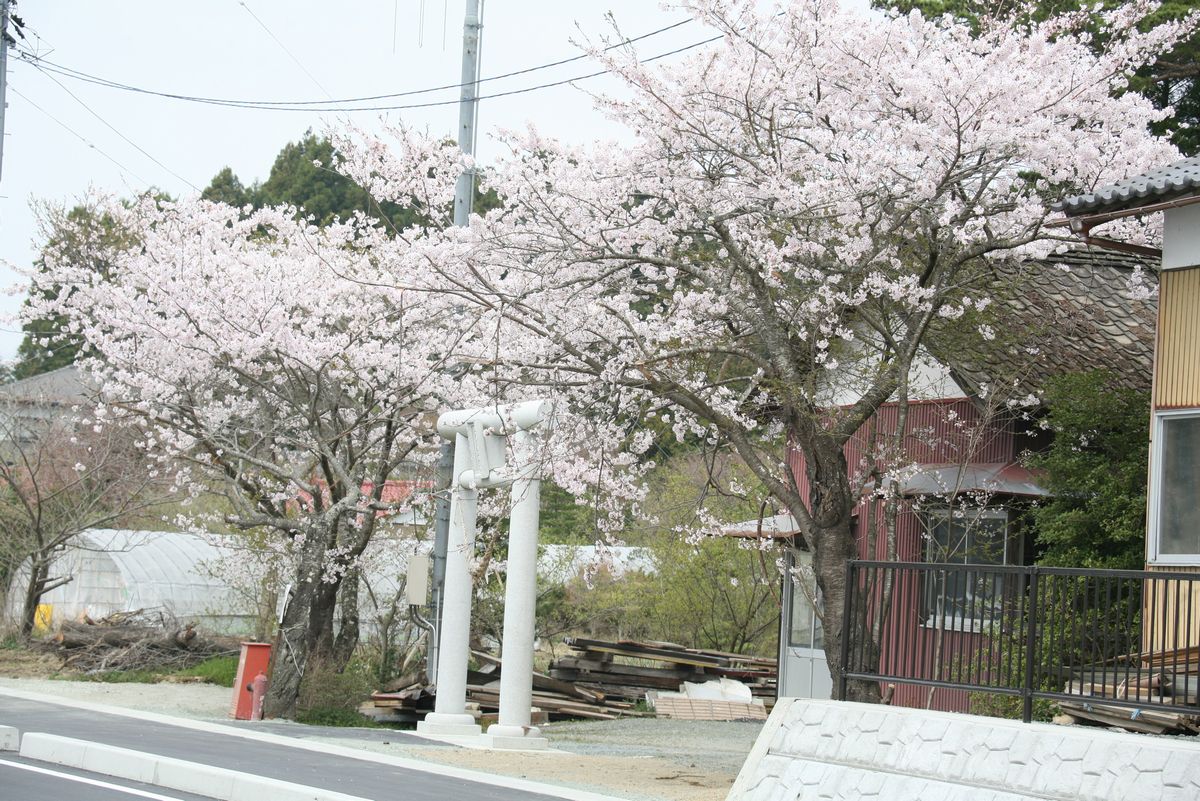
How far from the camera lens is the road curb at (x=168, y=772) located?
376 inches

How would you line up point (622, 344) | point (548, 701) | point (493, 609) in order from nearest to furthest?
1. point (622, 344)
2. point (548, 701)
3. point (493, 609)

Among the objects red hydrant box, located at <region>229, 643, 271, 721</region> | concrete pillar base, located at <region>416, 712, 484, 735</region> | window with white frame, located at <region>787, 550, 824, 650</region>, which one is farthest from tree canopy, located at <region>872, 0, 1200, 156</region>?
red hydrant box, located at <region>229, 643, 271, 721</region>

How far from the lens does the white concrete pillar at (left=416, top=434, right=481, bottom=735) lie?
1683 cm

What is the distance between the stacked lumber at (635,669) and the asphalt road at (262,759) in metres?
10.3

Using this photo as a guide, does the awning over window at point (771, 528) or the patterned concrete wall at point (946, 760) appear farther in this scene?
the awning over window at point (771, 528)

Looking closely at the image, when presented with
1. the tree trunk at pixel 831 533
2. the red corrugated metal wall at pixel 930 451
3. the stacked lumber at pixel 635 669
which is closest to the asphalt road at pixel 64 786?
the tree trunk at pixel 831 533

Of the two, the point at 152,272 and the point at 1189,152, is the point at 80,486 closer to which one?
the point at 152,272

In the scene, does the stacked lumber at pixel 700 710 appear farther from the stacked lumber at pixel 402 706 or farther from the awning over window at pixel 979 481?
the awning over window at pixel 979 481

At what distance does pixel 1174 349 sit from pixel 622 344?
5392mm

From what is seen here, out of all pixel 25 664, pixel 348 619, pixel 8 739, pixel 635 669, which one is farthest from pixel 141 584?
pixel 8 739

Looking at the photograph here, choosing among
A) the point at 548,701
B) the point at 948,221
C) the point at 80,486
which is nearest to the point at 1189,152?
the point at 948,221

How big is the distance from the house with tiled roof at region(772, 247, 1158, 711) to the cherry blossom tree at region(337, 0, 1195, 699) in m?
0.93

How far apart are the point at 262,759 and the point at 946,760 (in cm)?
674

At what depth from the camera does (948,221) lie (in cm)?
1184
